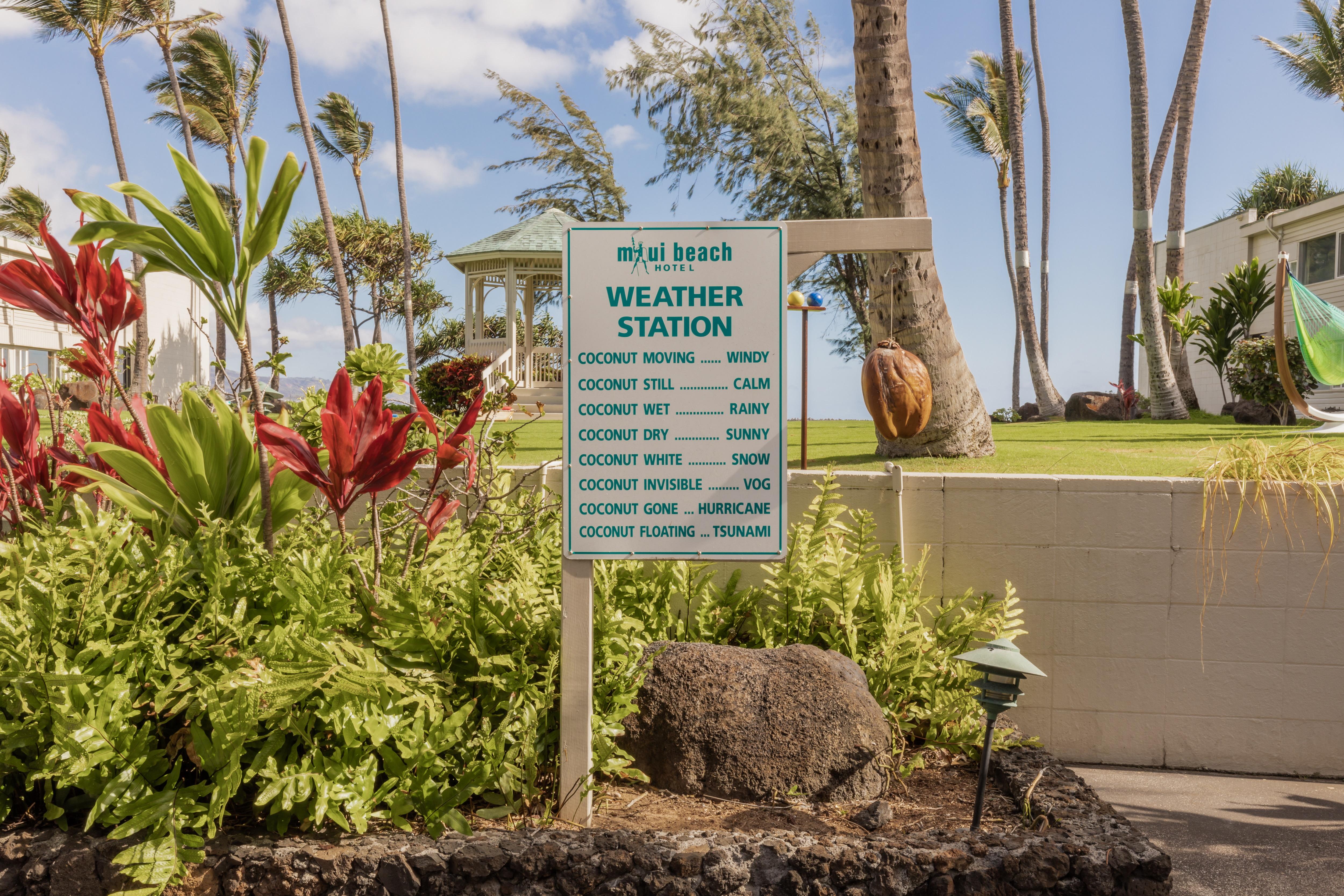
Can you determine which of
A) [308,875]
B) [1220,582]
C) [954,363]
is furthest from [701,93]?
[308,875]

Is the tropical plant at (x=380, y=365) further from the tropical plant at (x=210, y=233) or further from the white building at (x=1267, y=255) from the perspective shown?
the white building at (x=1267, y=255)

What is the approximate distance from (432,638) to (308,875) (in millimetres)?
758

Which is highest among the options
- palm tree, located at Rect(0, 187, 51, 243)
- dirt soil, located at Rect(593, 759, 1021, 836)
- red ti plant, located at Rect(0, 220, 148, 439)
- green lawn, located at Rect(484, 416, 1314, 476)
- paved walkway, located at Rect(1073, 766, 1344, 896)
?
palm tree, located at Rect(0, 187, 51, 243)

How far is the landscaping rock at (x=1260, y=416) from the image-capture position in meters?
11.9

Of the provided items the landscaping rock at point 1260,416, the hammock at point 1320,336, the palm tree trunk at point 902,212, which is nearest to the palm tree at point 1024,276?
the landscaping rock at point 1260,416

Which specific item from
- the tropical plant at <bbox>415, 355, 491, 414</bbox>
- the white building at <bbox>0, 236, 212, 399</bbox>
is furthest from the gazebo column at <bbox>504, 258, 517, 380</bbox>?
the white building at <bbox>0, 236, 212, 399</bbox>

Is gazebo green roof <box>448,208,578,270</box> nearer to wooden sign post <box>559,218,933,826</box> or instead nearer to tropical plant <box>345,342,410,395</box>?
tropical plant <box>345,342,410,395</box>

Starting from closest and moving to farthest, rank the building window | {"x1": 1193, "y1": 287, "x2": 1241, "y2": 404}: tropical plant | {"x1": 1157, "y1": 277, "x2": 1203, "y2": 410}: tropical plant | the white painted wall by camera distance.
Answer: the white painted wall → {"x1": 1157, "y1": 277, "x2": 1203, "y2": 410}: tropical plant → {"x1": 1193, "y1": 287, "x2": 1241, "y2": 404}: tropical plant → the building window

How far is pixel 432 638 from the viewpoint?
286 centimetres

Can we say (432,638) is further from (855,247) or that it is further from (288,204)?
(855,247)

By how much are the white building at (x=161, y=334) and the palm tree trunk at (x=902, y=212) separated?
21.9 meters

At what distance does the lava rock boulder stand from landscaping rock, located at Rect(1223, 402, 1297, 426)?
1115cm

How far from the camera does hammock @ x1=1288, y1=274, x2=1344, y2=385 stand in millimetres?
8477

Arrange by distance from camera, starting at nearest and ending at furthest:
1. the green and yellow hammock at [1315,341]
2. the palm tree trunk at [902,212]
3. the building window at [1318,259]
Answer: the palm tree trunk at [902,212], the green and yellow hammock at [1315,341], the building window at [1318,259]
